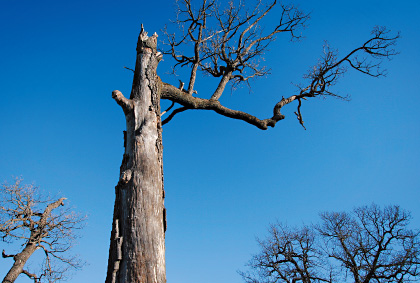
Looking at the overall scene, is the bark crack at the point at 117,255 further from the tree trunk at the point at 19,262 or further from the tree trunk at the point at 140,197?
the tree trunk at the point at 19,262

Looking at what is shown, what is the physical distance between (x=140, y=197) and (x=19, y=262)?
34.4 ft

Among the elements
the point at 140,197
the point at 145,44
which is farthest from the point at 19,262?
the point at 140,197

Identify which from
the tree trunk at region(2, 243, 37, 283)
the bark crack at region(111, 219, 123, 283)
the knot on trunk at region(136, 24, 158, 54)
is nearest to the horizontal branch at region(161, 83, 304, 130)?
the knot on trunk at region(136, 24, 158, 54)

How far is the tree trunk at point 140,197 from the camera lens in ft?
10.3

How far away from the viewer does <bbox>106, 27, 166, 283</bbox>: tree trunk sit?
10.3 ft

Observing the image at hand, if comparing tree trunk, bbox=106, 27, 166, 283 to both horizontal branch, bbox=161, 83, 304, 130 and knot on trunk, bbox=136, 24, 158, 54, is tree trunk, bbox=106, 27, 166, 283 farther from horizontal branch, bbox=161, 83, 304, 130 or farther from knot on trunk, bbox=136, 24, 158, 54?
horizontal branch, bbox=161, 83, 304, 130

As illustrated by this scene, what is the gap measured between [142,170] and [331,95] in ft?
20.1

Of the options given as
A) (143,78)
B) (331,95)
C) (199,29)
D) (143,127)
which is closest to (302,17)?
(331,95)

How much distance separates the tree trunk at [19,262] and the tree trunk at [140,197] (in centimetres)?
980

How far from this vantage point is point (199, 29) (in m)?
7.57

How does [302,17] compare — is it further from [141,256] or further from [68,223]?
[68,223]

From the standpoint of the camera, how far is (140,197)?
3.50 metres

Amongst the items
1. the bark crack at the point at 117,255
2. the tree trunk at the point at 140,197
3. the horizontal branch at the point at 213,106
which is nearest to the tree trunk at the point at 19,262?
the horizontal branch at the point at 213,106

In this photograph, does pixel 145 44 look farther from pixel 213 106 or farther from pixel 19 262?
pixel 19 262
